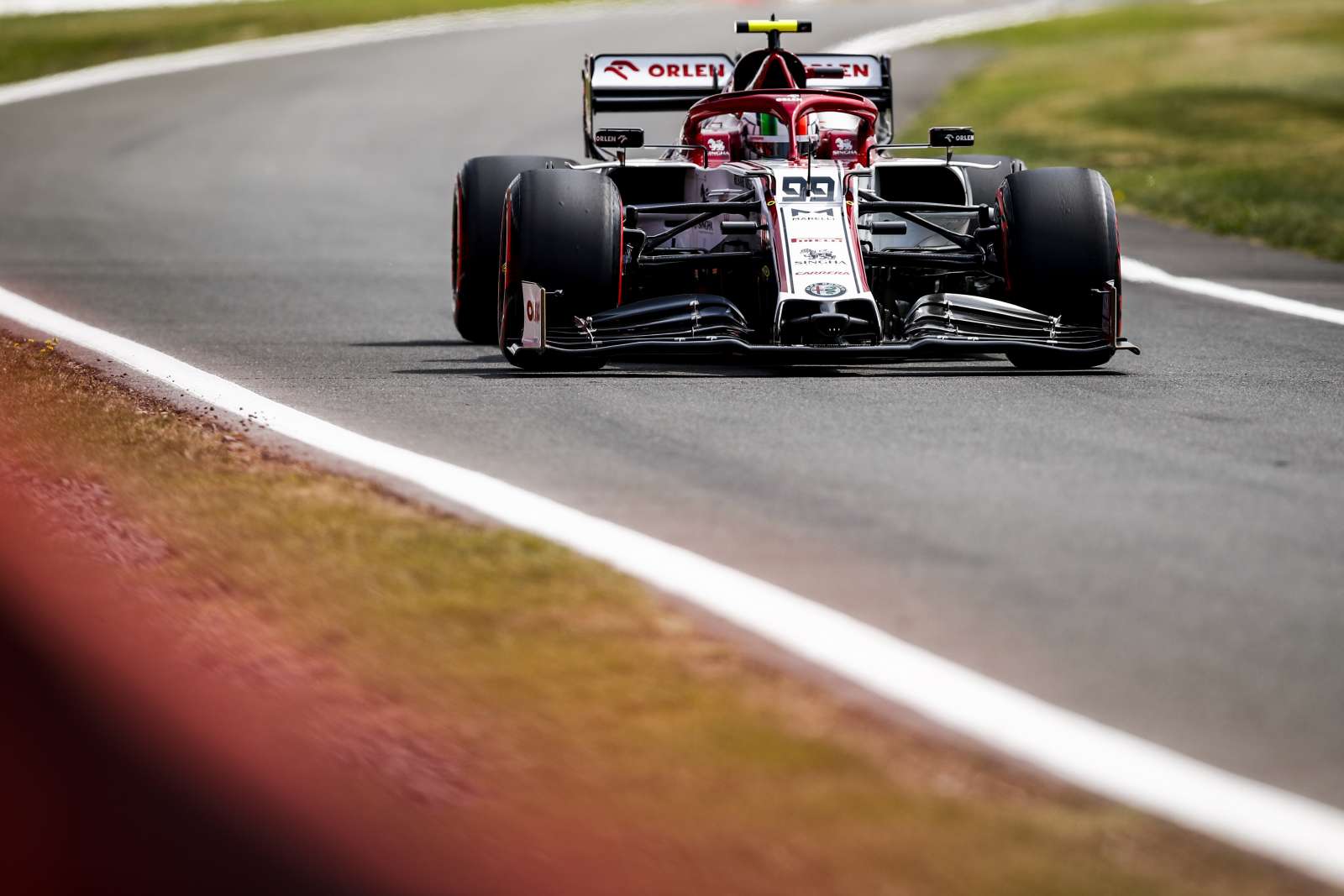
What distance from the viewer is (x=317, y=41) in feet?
141

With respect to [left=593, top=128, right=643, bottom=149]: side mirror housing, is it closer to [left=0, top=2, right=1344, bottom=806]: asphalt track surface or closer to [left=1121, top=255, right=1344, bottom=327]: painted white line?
[left=0, top=2, right=1344, bottom=806]: asphalt track surface

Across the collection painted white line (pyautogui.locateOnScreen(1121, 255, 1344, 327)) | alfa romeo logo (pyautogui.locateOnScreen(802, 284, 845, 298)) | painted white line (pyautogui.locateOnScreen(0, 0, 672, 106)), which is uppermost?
alfa romeo logo (pyautogui.locateOnScreen(802, 284, 845, 298))

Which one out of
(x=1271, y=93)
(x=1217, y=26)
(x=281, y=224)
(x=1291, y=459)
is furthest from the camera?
(x=1217, y=26)

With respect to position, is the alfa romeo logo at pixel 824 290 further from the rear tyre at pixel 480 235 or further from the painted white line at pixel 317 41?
the painted white line at pixel 317 41

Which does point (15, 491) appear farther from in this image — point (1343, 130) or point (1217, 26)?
point (1217, 26)

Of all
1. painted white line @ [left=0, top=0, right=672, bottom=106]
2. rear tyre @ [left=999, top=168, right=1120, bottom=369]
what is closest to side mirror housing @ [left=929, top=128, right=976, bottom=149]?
rear tyre @ [left=999, top=168, right=1120, bottom=369]

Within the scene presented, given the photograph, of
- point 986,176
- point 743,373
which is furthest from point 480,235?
point 986,176

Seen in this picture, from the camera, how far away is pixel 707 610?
4.93 m

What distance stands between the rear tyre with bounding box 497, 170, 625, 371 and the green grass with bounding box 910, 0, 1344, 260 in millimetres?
8941

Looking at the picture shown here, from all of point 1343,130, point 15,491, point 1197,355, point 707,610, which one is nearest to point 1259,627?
point 707,610

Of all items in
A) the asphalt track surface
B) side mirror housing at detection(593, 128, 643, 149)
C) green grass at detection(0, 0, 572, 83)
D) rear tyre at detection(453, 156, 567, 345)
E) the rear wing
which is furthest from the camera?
green grass at detection(0, 0, 572, 83)

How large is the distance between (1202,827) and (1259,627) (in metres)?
1.36

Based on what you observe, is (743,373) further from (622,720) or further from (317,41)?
(317,41)

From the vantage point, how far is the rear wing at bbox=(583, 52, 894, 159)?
12.7 m
